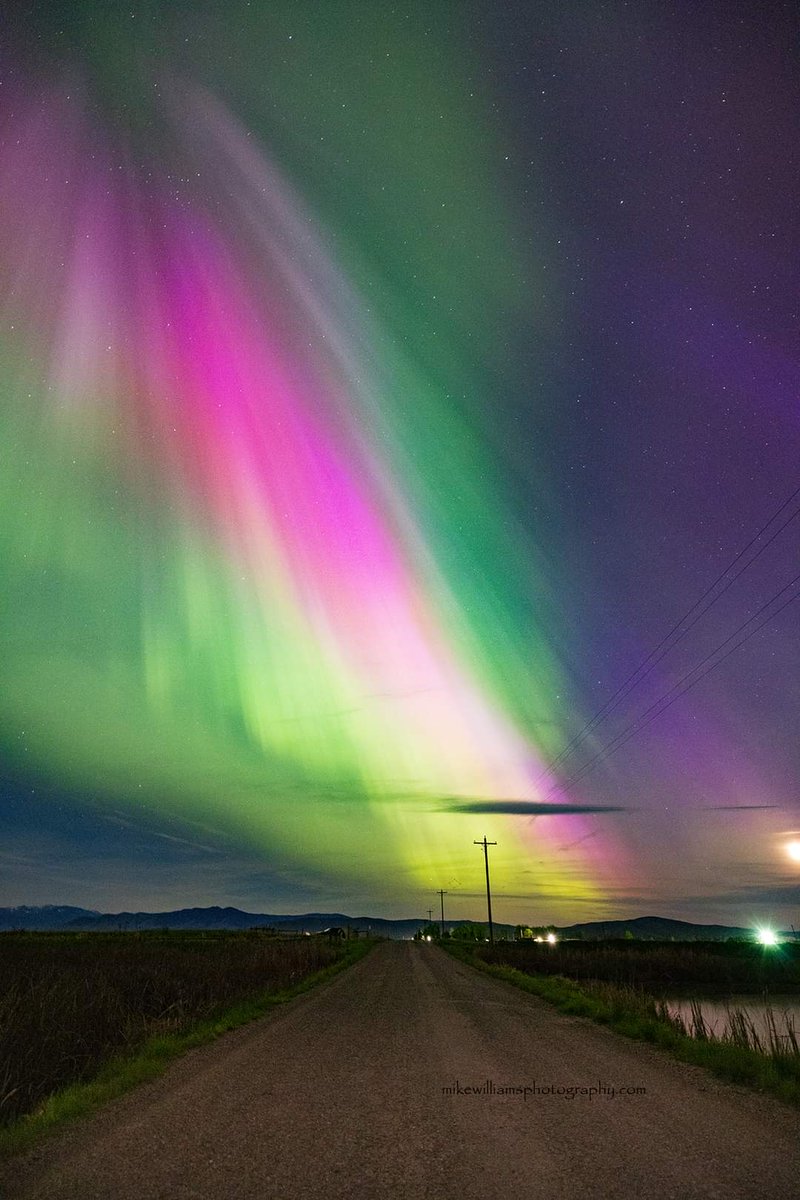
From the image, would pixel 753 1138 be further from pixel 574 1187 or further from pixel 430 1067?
pixel 430 1067

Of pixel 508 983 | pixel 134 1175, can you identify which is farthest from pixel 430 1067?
pixel 508 983

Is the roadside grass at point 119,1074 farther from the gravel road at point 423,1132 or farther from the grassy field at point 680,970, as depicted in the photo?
the grassy field at point 680,970

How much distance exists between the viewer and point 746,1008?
38.2 metres

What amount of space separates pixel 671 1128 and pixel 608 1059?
5.36 meters

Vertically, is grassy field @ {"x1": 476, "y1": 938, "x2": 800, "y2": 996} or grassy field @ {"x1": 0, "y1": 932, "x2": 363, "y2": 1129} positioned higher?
grassy field @ {"x1": 476, "y1": 938, "x2": 800, "y2": 996}

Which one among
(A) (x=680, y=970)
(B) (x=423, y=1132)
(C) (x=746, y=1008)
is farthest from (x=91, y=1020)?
(A) (x=680, y=970)

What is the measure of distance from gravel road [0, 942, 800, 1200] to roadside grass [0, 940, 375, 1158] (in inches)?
14.9

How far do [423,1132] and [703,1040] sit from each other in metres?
9.70

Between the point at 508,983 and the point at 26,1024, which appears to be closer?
the point at 26,1024

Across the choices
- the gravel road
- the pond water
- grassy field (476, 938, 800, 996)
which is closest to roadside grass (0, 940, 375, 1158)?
the gravel road

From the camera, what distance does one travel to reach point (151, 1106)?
32.5 ft

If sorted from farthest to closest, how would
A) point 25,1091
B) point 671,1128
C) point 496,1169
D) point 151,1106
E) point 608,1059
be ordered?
point 608,1059 < point 25,1091 < point 151,1106 < point 671,1128 < point 496,1169

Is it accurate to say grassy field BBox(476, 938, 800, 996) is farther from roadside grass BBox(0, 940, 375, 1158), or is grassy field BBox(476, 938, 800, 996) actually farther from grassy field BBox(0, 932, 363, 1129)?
roadside grass BBox(0, 940, 375, 1158)

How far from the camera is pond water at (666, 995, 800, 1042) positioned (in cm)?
2916
